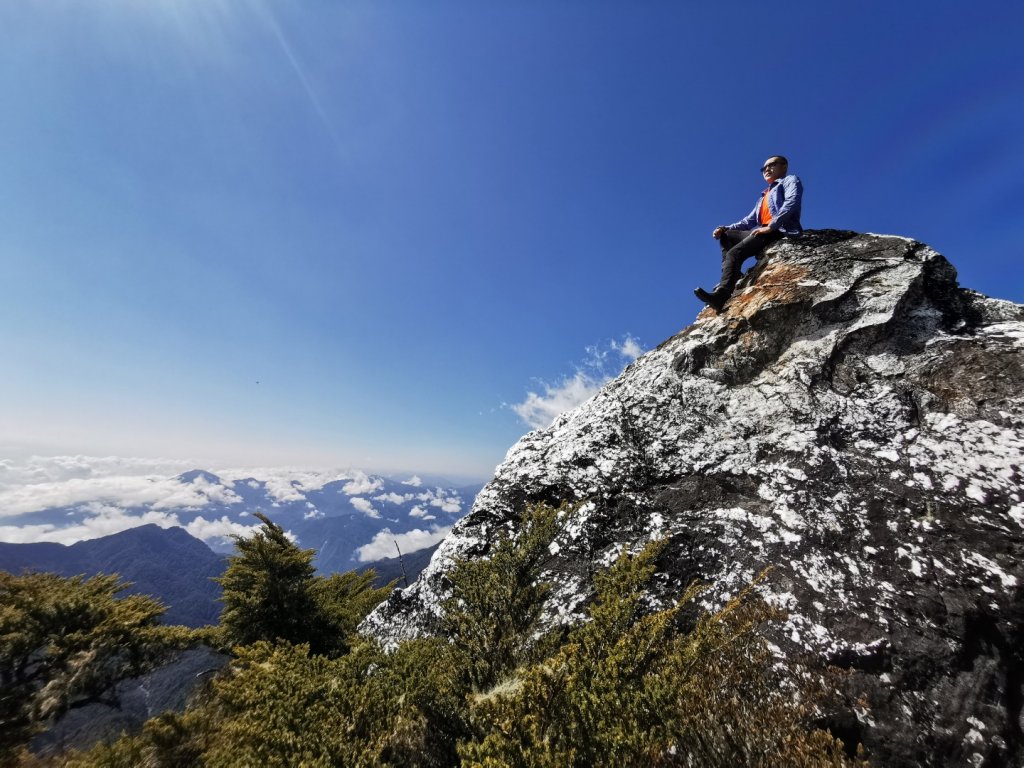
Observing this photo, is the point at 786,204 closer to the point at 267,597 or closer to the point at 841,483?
the point at 841,483

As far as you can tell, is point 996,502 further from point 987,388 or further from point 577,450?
point 577,450

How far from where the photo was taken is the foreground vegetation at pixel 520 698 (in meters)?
2.94

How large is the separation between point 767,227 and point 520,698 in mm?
10799

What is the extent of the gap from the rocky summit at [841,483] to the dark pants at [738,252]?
31cm

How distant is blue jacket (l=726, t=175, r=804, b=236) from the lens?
31.4 ft

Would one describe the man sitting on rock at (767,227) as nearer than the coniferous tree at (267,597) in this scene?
Yes

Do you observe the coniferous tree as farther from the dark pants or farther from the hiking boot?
the dark pants

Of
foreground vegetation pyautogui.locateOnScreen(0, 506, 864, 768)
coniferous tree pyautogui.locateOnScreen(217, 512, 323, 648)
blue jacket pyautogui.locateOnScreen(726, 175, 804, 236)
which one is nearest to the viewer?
foreground vegetation pyautogui.locateOnScreen(0, 506, 864, 768)

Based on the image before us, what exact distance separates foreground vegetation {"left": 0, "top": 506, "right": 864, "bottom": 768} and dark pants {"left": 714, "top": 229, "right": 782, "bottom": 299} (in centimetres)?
713

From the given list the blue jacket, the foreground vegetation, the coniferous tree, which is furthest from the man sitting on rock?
the coniferous tree

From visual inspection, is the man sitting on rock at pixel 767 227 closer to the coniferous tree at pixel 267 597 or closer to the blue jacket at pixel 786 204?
the blue jacket at pixel 786 204

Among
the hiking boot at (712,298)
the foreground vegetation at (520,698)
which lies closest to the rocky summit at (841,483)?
the hiking boot at (712,298)

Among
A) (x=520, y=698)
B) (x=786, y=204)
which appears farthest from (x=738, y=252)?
(x=520, y=698)

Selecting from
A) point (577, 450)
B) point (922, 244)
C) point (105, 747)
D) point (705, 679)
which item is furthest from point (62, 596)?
point (922, 244)
